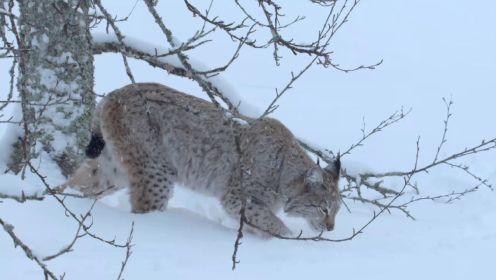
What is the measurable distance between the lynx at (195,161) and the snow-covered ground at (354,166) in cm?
27

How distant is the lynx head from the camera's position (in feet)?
22.2

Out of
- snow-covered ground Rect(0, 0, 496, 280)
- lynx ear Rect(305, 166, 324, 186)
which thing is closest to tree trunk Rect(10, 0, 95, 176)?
snow-covered ground Rect(0, 0, 496, 280)

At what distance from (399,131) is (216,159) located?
5.64m

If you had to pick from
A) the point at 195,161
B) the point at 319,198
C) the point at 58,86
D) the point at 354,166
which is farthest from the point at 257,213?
the point at 58,86

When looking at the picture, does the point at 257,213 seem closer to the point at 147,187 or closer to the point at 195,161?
the point at 195,161

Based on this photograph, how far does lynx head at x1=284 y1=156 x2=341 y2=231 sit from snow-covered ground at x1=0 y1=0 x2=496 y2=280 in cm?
19

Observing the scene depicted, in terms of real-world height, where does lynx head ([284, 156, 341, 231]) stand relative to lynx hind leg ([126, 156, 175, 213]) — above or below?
above

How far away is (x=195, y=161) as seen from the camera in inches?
279

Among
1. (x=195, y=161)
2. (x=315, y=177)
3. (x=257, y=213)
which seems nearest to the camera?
(x=257, y=213)

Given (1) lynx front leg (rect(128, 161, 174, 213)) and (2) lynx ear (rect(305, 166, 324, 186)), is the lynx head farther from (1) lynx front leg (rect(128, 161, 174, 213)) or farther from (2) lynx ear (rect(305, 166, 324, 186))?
(1) lynx front leg (rect(128, 161, 174, 213))

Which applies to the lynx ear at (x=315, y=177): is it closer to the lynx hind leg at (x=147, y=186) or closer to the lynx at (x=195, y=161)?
the lynx at (x=195, y=161)

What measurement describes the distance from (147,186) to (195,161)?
566mm

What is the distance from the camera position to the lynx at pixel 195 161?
673 centimetres

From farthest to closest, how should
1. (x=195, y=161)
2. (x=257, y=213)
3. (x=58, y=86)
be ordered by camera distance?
1. (x=58, y=86)
2. (x=195, y=161)
3. (x=257, y=213)
